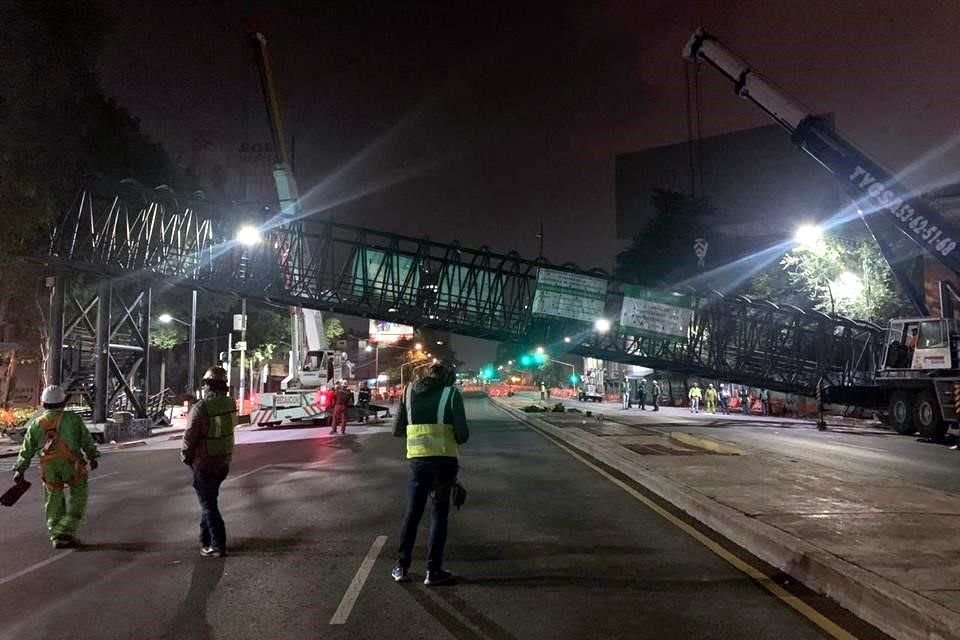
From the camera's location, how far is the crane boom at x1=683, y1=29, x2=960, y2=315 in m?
23.4

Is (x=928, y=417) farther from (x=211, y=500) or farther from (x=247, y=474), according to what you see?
(x=211, y=500)

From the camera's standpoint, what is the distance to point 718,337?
32688mm

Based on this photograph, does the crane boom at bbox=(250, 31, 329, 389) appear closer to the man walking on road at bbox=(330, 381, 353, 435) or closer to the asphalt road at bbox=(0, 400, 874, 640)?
the man walking on road at bbox=(330, 381, 353, 435)

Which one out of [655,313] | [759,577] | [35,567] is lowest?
[35,567]

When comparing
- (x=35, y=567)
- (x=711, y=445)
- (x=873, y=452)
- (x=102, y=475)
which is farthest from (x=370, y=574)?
(x=873, y=452)

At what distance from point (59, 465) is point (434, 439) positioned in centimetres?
446

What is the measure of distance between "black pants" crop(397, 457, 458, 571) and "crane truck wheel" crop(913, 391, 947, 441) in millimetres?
22414

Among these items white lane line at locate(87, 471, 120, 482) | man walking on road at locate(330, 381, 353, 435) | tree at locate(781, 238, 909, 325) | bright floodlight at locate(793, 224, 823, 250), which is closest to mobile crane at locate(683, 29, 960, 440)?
bright floodlight at locate(793, 224, 823, 250)

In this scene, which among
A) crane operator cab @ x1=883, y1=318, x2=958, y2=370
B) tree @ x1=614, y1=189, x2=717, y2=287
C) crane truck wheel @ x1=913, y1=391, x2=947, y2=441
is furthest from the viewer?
tree @ x1=614, y1=189, x2=717, y2=287

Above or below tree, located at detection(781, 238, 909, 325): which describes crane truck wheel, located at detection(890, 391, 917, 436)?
below

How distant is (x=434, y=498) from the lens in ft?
20.1

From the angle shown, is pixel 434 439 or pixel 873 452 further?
pixel 873 452

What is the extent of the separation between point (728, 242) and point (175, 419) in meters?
46.4

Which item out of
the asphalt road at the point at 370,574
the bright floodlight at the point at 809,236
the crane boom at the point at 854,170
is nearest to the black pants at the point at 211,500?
the asphalt road at the point at 370,574
